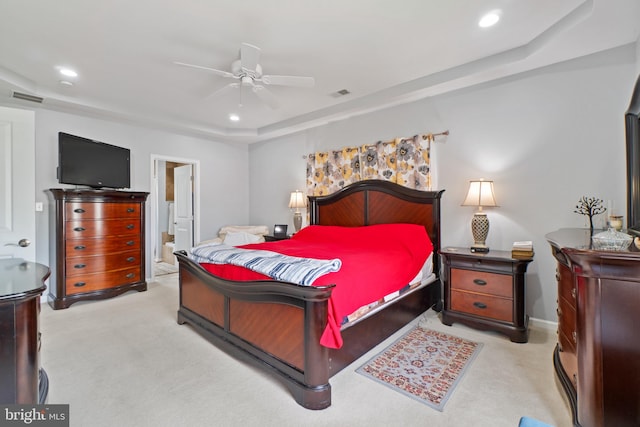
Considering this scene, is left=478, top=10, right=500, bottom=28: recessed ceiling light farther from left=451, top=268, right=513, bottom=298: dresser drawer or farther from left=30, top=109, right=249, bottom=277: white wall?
left=30, top=109, right=249, bottom=277: white wall

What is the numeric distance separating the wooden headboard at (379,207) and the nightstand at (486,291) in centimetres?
54

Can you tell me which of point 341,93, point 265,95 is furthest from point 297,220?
point 265,95

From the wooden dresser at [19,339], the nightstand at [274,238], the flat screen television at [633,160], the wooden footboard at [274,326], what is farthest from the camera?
the nightstand at [274,238]

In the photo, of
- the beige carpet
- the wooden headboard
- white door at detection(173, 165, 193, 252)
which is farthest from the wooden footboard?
white door at detection(173, 165, 193, 252)

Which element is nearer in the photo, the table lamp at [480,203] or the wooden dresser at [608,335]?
the wooden dresser at [608,335]

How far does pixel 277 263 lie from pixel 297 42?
1945 mm

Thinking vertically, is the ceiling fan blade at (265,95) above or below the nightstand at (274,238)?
above

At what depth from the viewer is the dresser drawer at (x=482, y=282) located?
268cm

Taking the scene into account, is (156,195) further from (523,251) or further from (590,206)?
(590,206)

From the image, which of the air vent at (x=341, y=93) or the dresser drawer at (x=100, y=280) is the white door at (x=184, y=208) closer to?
the dresser drawer at (x=100, y=280)

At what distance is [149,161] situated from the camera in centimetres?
479

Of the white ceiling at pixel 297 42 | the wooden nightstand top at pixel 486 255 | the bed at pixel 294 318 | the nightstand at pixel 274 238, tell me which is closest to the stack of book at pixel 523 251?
the wooden nightstand top at pixel 486 255

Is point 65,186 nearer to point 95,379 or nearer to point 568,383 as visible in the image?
point 95,379

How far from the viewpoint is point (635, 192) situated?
215 centimetres
